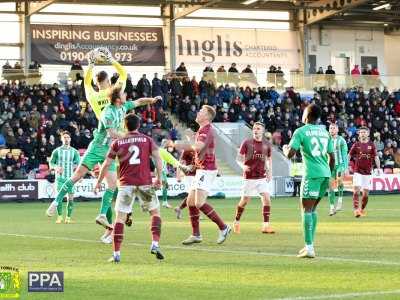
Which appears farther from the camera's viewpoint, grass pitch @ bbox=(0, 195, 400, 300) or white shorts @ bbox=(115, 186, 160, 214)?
white shorts @ bbox=(115, 186, 160, 214)

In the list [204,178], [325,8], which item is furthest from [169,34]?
[204,178]

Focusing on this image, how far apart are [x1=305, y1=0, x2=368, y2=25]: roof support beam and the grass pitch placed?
34791 mm

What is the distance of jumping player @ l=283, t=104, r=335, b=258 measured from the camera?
13945mm

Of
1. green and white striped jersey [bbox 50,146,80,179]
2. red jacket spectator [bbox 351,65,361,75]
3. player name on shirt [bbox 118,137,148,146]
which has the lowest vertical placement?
green and white striped jersey [bbox 50,146,80,179]

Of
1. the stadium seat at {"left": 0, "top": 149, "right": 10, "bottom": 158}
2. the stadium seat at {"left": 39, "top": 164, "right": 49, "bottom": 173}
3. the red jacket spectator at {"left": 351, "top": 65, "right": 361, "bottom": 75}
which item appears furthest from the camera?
the red jacket spectator at {"left": 351, "top": 65, "right": 361, "bottom": 75}

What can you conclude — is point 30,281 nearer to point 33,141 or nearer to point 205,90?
point 33,141

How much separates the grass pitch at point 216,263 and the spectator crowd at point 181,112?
62.1 feet

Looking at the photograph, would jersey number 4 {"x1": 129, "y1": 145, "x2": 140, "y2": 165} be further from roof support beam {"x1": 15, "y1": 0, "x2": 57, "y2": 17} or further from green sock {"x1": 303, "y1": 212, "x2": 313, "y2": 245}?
roof support beam {"x1": 15, "y1": 0, "x2": 57, "y2": 17}

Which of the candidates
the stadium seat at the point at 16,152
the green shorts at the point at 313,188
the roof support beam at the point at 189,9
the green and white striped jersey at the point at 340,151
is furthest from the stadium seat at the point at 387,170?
the green shorts at the point at 313,188

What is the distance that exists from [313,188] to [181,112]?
3347 centimetres

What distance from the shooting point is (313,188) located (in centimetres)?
1399

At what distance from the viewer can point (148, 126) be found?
141 ft

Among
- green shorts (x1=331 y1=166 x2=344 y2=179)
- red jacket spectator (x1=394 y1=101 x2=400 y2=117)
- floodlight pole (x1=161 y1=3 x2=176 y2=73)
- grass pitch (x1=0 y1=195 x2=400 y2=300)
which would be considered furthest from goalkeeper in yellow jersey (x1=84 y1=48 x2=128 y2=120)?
red jacket spectator (x1=394 y1=101 x2=400 y2=117)

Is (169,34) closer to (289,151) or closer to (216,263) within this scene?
(289,151)
